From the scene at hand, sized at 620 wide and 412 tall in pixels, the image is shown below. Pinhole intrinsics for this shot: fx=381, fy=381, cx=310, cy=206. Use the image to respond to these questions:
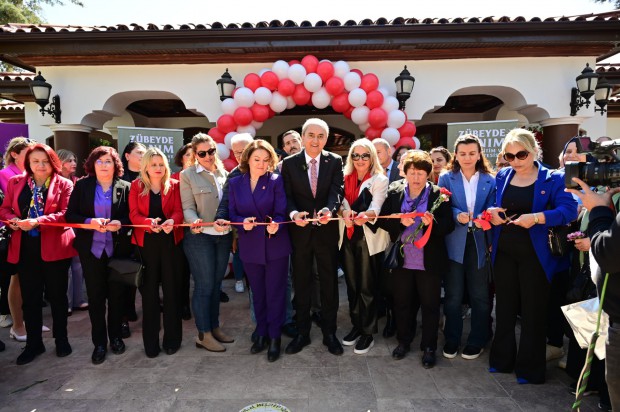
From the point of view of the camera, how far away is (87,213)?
12.0 feet

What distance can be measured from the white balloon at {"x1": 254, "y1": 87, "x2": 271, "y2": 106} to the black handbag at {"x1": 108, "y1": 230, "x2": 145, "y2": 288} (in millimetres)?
4041

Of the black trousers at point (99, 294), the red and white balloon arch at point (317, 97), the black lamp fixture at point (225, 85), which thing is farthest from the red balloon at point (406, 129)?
the black trousers at point (99, 294)

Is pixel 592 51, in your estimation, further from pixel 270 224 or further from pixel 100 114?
pixel 100 114

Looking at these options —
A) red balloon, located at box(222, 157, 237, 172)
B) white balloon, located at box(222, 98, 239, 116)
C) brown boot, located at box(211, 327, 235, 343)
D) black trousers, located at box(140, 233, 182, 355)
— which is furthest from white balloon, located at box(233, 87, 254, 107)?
brown boot, located at box(211, 327, 235, 343)

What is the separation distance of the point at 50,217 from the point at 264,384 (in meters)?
2.57

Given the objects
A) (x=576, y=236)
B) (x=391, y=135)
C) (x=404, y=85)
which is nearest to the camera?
(x=576, y=236)

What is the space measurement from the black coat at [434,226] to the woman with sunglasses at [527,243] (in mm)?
398

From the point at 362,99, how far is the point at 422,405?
509 cm

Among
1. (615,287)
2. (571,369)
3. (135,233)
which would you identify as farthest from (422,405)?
(135,233)

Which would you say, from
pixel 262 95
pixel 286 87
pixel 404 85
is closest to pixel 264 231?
pixel 262 95

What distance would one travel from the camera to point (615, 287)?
1.89m

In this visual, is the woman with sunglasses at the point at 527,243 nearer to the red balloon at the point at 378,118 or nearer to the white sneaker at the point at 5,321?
the red balloon at the point at 378,118

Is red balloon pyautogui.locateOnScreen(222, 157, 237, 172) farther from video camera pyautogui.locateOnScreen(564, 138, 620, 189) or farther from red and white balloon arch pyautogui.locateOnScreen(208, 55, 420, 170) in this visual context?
video camera pyautogui.locateOnScreen(564, 138, 620, 189)

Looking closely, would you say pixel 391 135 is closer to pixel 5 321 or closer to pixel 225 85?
pixel 225 85
